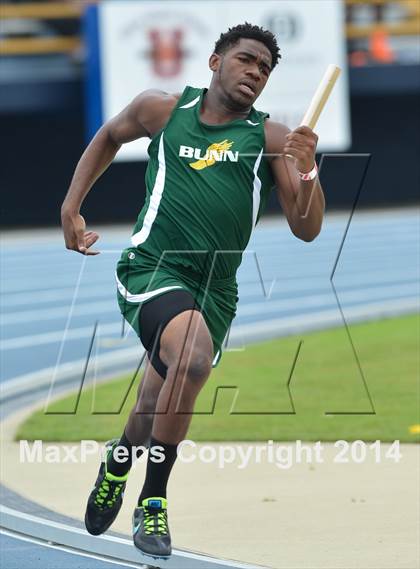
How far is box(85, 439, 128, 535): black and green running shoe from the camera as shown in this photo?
5.88 meters

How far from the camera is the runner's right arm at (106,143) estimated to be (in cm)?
578

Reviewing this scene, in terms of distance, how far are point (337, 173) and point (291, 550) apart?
2807 centimetres

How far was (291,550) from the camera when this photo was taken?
6.07 m

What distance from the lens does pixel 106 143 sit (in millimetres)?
6047

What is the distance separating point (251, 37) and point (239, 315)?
1005cm

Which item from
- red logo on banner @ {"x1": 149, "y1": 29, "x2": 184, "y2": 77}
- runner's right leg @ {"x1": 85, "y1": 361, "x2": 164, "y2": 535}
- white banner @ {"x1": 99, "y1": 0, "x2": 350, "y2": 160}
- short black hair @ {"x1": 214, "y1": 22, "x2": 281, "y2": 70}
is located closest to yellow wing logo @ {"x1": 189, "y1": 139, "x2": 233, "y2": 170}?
short black hair @ {"x1": 214, "y1": 22, "x2": 281, "y2": 70}

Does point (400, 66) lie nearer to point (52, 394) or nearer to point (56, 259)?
point (56, 259)

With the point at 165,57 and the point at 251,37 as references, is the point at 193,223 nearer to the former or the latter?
the point at 251,37

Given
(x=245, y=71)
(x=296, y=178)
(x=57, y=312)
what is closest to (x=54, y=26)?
(x=57, y=312)

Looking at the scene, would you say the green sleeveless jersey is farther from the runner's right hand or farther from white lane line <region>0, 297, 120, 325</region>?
white lane line <region>0, 297, 120, 325</region>

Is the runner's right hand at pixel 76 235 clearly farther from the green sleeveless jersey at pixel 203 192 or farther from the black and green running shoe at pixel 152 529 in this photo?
the black and green running shoe at pixel 152 529

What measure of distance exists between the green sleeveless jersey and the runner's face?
0.43ft

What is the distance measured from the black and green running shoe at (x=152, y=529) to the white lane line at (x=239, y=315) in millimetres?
8153

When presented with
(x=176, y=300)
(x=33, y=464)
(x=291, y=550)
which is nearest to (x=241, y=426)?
(x=33, y=464)
